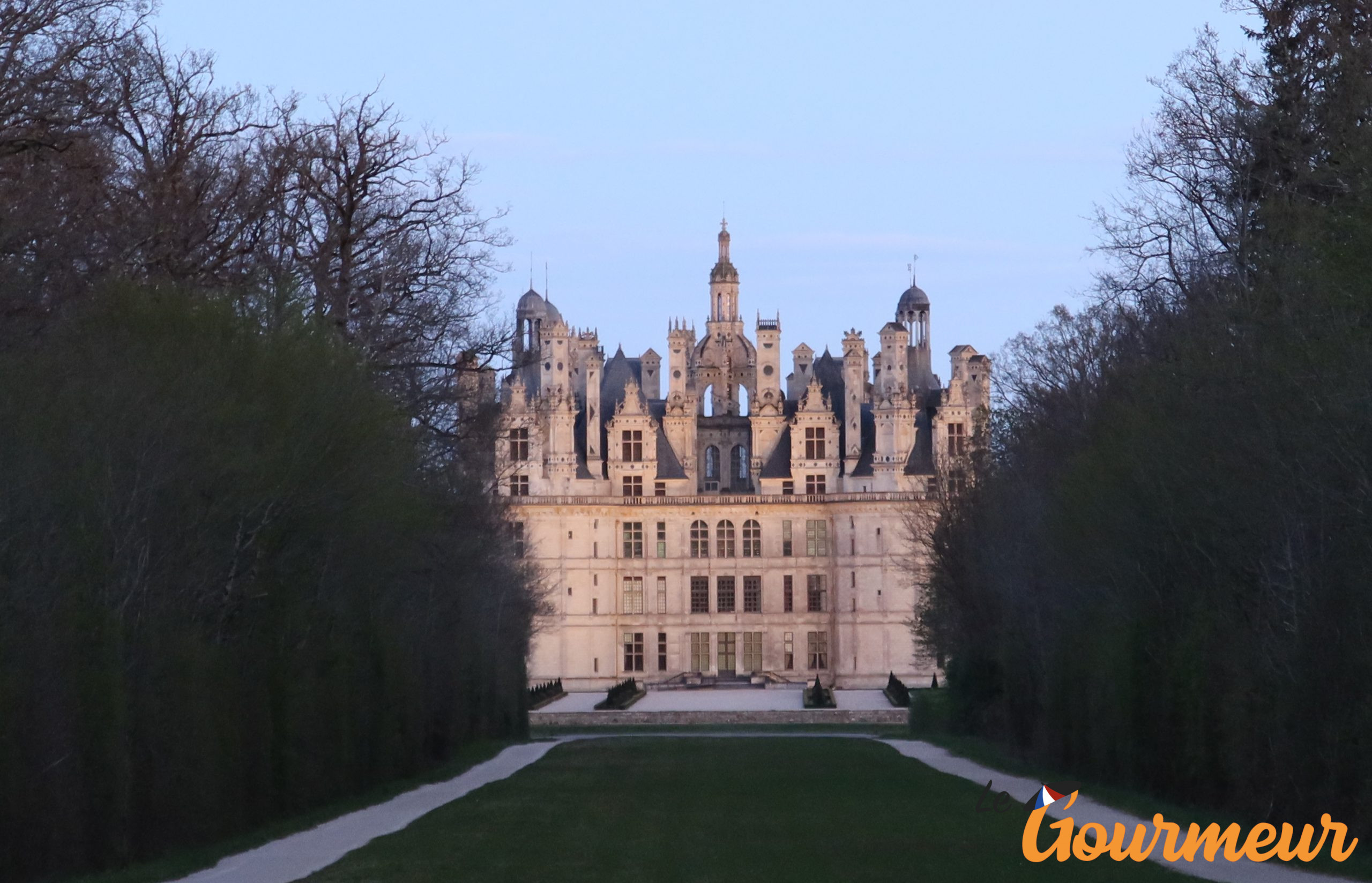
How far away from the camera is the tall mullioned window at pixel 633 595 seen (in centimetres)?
8312

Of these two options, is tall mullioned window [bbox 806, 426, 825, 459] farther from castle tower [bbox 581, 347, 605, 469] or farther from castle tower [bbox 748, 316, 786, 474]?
castle tower [bbox 581, 347, 605, 469]

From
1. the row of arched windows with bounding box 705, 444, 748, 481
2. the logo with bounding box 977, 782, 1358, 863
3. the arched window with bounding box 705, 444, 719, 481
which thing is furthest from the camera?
the arched window with bounding box 705, 444, 719, 481

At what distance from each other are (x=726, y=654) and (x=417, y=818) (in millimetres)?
61590

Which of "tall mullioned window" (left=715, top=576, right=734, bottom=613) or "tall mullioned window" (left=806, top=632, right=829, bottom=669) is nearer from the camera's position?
"tall mullioned window" (left=806, top=632, right=829, bottom=669)

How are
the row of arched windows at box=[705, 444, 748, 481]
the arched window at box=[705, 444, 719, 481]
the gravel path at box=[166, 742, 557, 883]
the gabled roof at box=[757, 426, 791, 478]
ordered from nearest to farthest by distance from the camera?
the gravel path at box=[166, 742, 557, 883] → the gabled roof at box=[757, 426, 791, 478] → the row of arched windows at box=[705, 444, 748, 481] → the arched window at box=[705, 444, 719, 481]

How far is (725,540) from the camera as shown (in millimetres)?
83000

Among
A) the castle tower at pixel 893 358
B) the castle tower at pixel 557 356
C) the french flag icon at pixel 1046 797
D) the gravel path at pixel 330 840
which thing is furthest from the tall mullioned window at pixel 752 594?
the french flag icon at pixel 1046 797

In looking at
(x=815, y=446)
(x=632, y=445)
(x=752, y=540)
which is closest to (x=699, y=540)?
(x=752, y=540)

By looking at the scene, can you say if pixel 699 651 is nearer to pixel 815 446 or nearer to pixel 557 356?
pixel 815 446

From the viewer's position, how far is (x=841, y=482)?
8294cm

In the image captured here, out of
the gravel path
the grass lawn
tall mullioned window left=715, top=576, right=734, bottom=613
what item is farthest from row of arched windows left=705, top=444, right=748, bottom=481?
the gravel path

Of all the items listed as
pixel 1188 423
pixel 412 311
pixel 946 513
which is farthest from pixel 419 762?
pixel 946 513

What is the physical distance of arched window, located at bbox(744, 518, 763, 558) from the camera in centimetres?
8288

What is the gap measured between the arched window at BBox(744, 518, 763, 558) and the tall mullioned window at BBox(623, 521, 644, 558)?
4.21 m
